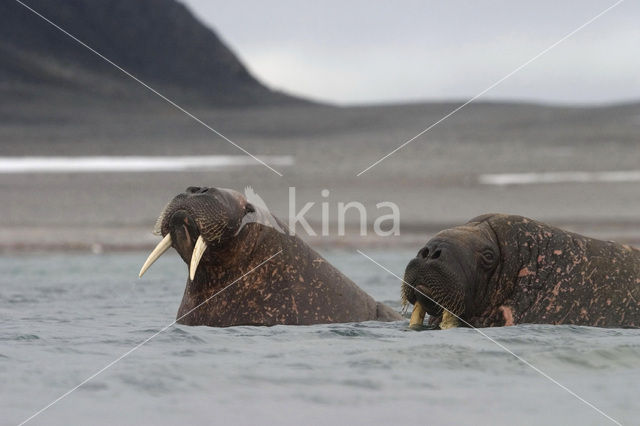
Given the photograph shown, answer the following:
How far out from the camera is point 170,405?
647 centimetres

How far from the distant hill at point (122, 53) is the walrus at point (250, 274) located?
4908 cm

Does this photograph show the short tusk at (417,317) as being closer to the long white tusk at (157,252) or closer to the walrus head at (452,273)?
the walrus head at (452,273)

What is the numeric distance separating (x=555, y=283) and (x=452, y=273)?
35.8 inches

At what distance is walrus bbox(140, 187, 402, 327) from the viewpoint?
26.6ft

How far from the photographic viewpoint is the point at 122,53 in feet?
252

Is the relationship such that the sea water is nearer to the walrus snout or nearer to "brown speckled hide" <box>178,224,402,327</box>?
"brown speckled hide" <box>178,224,402,327</box>

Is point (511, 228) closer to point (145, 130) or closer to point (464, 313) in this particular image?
point (464, 313)

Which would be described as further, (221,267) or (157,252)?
(221,267)

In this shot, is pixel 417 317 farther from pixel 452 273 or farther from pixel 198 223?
pixel 198 223

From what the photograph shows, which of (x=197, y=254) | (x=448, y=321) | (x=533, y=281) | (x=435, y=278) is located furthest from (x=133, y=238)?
(x=435, y=278)

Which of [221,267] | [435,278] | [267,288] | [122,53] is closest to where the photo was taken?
[435,278]

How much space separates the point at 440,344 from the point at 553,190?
1890cm

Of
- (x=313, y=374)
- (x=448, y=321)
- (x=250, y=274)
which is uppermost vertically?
(x=250, y=274)

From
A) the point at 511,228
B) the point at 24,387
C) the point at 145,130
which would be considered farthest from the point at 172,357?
the point at 145,130
